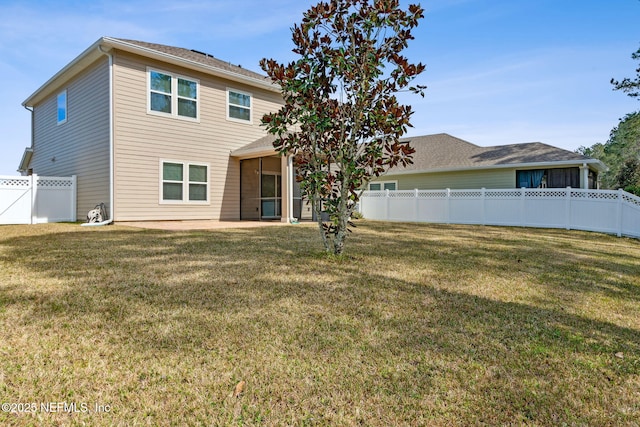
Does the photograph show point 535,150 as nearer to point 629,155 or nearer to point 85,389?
point 85,389

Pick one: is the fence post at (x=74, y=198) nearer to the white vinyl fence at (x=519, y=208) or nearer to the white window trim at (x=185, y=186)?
the white window trim at (x=185, y=186)

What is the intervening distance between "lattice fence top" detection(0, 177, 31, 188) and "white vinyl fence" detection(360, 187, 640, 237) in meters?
13.0

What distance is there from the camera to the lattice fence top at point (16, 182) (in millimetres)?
11062

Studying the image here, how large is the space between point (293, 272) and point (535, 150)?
16348mm

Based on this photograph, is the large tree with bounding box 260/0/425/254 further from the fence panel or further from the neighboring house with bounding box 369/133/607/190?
the neighboring house with bounding box 369/133/607/190

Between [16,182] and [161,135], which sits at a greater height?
[161,135]

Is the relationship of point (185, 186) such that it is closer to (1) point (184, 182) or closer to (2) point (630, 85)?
(1) point (184, 182)

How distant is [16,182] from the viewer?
37.0ft

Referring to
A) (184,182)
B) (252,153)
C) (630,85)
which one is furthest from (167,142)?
(630,85)

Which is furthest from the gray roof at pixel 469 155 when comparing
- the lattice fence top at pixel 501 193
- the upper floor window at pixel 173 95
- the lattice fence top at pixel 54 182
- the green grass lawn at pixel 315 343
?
the green grass lawn at pixel 315 343

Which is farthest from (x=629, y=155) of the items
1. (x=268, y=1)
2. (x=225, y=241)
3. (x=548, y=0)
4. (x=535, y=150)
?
(x=225, y=241)

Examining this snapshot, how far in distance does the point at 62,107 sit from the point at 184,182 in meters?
6.52

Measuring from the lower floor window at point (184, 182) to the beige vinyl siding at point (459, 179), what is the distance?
36.3 ft

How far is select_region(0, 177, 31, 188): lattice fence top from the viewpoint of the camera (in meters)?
11.1
